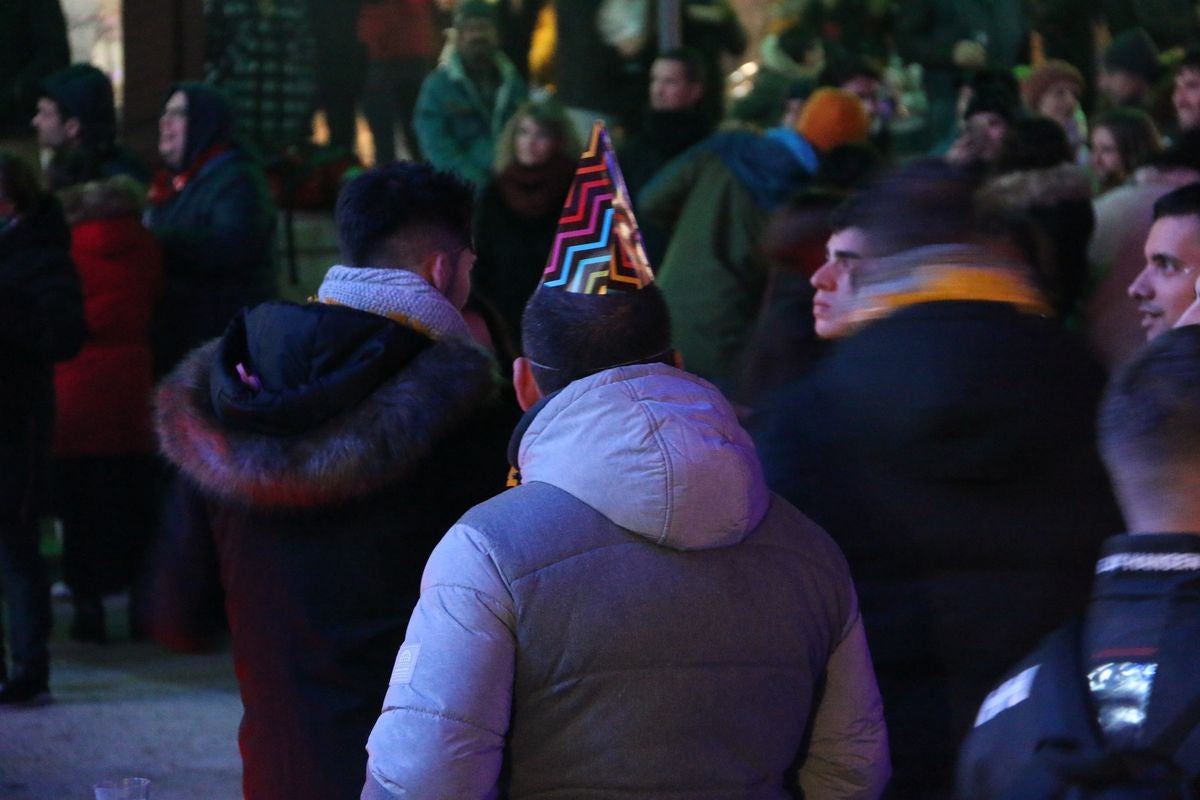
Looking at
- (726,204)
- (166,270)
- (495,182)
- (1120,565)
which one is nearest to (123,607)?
(166,270)

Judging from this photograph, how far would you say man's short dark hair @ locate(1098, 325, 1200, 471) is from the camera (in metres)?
2.10

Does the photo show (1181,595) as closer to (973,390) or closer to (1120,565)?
(1120,565)

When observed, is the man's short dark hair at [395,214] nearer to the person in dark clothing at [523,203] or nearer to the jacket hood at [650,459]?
the jacket hood at [650,459]

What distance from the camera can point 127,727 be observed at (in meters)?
6.61

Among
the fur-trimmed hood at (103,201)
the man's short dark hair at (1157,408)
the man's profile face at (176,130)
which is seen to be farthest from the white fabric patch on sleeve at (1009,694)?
the man's profile face at (176,130)

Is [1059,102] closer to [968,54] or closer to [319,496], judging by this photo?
[968,54]

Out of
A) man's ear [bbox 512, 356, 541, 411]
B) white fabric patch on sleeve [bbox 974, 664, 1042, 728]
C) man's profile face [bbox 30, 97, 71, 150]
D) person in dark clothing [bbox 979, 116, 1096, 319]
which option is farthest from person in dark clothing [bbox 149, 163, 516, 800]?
man's profile face [bbox 30, 97, 71, 150]

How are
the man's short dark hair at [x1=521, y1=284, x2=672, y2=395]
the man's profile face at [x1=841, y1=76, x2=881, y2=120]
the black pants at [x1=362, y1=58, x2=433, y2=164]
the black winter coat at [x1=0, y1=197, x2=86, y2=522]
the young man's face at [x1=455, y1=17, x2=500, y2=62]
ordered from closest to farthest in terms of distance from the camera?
the man's short dark hair at [x1=521, y1=284, x2=672, y2=395], the black winter coat at [x1=0, y1=197, x2=86, y2=522], the young man's face at [x1=455, y1=17, x2=500, y2=62], the man's profile face at [x1=841, y1=76, x2=881, y2=120], the black pants at [x1=362, y1=58, x2=433, y2=164]

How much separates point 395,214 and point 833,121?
4.80m

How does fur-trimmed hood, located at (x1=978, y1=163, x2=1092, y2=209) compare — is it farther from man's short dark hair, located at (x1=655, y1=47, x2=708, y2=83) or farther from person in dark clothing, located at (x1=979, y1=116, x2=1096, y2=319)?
man's short dark hair, located at (x1=655, y1=47, x2=708, y2=83)

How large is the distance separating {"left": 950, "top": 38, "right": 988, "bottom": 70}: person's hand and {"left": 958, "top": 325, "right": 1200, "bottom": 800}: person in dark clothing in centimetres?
823

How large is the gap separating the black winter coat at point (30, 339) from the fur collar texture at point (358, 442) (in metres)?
3.43

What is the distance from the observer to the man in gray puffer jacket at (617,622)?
247 centimetres

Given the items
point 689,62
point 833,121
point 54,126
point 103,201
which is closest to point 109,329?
point 103,201
